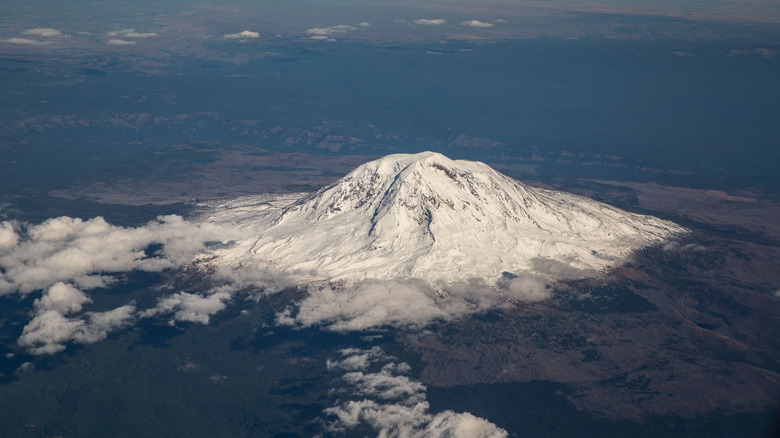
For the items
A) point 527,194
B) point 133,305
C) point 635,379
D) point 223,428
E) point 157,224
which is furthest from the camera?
point 157,224

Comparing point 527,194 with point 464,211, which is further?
point 527,194

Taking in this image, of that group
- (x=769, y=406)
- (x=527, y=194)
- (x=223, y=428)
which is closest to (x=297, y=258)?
(x=223, y=428)

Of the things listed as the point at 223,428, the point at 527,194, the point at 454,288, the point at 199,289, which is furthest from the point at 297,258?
the point at 527,194

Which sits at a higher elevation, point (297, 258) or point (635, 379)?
point (297, 258)

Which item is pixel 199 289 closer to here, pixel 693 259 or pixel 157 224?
pixel 157 224

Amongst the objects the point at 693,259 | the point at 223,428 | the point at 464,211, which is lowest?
the point at 223,428

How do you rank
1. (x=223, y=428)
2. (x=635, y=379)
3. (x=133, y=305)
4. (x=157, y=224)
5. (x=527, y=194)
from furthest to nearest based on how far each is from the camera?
(x=157, y=224)
(x=527, y=194)
(x=133, y=305)
(x=635, y=379)
(x=223, y=428)
